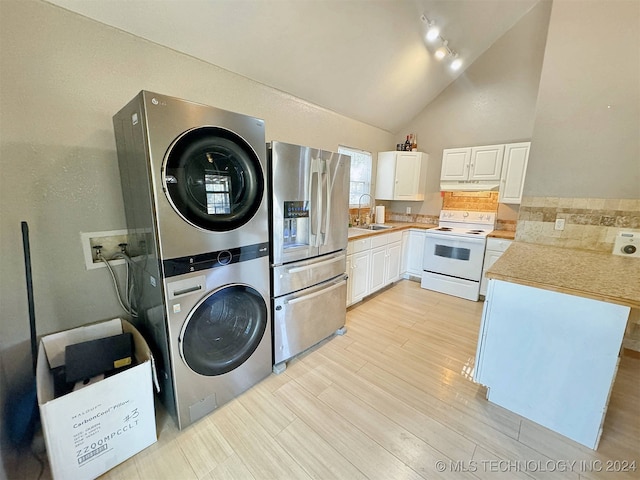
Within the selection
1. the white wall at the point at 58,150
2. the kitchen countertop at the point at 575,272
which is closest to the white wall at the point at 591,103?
the kitchen countertop at the point at 575,272

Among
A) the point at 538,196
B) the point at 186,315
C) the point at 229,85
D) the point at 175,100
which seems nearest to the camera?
the point at 175,100

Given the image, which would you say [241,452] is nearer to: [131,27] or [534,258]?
[534,258]

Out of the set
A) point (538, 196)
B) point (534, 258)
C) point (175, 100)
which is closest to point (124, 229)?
point (175, 100)

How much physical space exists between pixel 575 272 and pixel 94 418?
9.30ft

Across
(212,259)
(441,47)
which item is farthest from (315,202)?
(441,47)

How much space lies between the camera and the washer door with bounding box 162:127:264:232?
128 centimetres

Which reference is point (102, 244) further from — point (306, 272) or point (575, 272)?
point (575, 272)

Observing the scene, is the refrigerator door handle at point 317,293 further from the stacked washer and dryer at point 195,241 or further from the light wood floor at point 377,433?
the light wood floor at point 377,433

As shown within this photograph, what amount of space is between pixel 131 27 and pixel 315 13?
1322 mm

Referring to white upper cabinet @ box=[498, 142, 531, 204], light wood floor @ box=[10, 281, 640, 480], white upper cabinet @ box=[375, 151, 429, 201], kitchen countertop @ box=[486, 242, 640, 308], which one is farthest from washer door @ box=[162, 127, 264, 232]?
white upper cabinet @ box=[498, 142, 531, 204]

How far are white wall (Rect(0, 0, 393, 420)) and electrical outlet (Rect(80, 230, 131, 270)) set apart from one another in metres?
0.04

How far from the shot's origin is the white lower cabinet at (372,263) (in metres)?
2.92

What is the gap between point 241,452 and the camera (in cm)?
142

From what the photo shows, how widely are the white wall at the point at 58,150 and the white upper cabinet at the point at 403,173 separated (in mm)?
3124
